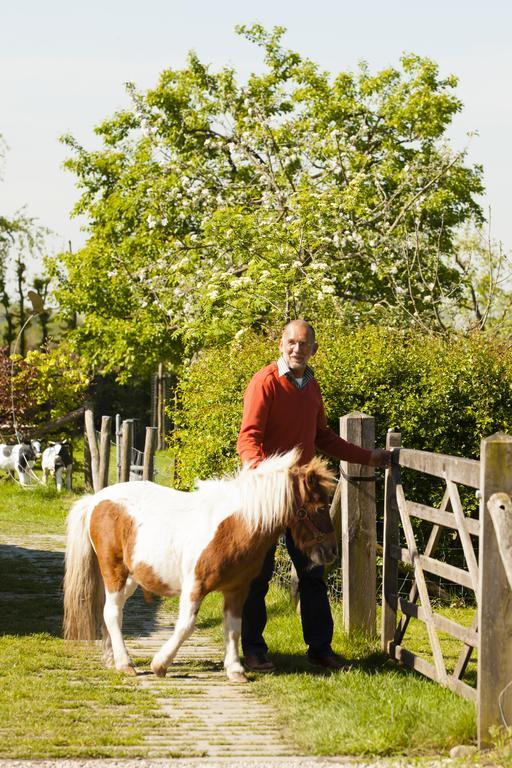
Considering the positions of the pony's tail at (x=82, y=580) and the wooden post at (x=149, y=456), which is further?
the wooden post at (x=149, y=456)

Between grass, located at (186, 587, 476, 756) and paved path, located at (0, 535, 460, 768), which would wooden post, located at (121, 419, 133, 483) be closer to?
paved path, located at (0, 535, 460, 768)

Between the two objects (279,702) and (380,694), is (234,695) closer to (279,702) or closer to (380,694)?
(279,702)

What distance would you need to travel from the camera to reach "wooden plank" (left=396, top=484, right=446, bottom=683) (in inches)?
267

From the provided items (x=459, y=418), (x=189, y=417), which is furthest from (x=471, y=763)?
(x=189, y=417)

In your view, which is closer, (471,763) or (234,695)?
(471,763)

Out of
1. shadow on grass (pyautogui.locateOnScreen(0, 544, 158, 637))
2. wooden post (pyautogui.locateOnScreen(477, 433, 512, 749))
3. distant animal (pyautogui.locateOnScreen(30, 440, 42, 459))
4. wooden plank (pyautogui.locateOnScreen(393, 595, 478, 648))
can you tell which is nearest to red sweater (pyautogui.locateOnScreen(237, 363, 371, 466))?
wooden plank (pyautogui.locateOnScreen(393, 595, 478, 648))

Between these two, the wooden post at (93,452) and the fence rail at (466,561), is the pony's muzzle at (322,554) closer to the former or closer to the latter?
the fence rail at (466,561)

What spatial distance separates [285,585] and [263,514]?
12.8 feet

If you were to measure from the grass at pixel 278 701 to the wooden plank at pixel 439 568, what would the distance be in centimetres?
65

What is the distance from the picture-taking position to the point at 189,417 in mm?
11688

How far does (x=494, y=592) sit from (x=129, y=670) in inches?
108

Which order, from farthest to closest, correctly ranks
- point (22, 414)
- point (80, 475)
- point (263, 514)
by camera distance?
1. point (80, 475)
2. point (22, 414)
3. point (263, 514)

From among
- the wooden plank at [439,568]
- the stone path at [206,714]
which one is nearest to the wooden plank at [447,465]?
the wooden plank at [439,568]

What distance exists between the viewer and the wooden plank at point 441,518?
6152 millimetres
